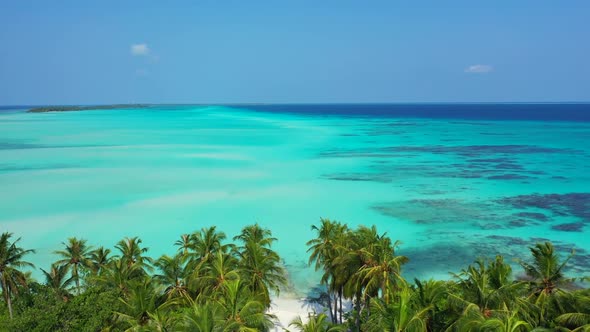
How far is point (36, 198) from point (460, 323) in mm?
53776

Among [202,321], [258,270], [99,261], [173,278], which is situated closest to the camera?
[202,321]

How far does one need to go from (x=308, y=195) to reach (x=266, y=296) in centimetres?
3412

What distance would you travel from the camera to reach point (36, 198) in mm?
52594

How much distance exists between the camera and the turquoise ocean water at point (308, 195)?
38.2 metres

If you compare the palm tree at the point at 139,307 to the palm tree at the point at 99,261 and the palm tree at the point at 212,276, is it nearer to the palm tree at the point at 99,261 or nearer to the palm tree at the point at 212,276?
the palm tree at the point at 212,276

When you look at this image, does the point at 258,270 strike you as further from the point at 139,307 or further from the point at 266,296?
the point at 139,307

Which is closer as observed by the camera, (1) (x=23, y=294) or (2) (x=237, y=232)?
(1) (x=23, y=294)

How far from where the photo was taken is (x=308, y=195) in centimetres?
5403

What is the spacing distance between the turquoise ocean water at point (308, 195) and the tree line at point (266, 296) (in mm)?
9315

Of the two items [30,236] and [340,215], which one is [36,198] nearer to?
[30,236]

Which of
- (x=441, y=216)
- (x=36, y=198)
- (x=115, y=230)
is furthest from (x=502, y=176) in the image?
(x=36, y=198)

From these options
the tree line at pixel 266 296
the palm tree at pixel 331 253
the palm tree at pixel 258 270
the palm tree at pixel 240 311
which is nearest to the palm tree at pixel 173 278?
the tree line at pixel 266 296

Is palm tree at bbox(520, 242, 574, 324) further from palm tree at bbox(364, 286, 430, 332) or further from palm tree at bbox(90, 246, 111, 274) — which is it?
palm tree at bbox(90, 246, 111, 274)

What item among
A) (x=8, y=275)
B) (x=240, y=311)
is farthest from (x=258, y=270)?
(x=8, y=275)
